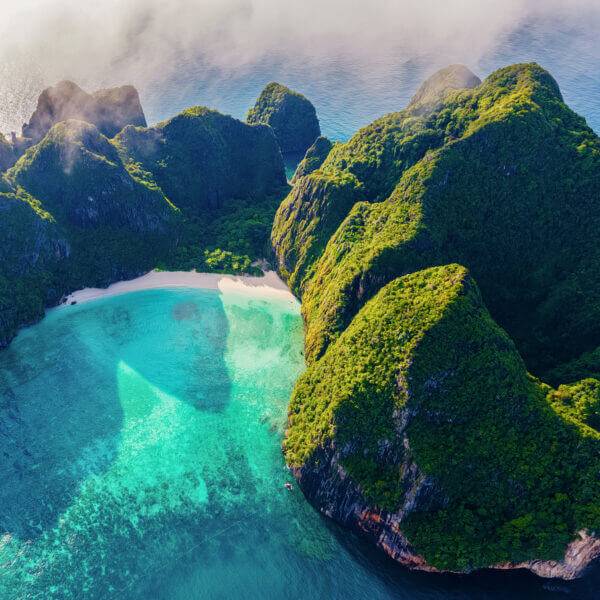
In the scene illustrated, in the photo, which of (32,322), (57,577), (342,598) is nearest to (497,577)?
(342,598)

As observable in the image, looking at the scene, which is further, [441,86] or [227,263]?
[441,86]

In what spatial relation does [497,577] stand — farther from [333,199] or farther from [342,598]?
[333,199]

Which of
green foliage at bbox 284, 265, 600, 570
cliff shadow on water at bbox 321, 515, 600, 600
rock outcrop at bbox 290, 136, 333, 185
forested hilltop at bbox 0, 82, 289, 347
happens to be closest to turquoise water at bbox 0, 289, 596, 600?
cliff shadow on water at bbox 321, 515, 600, 600

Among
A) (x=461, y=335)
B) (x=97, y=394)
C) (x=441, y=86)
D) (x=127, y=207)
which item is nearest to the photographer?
(x=461, y=335)

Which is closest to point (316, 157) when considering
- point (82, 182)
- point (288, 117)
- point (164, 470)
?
point (288, 117)

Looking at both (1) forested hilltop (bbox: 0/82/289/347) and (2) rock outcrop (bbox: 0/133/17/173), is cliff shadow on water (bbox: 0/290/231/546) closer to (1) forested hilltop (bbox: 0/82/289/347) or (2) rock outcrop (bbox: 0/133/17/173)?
(1) forested hilltop (bbox: 0/82/289/347)

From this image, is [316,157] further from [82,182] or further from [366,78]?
[366,78]
